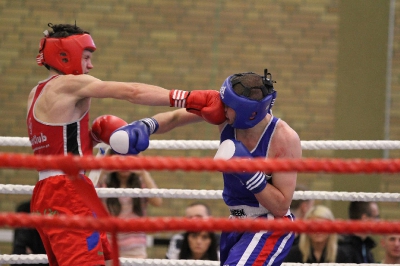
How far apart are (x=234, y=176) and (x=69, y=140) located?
0.83 metres

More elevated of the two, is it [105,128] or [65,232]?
[105,128]

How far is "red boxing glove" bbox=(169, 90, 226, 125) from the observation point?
280cm

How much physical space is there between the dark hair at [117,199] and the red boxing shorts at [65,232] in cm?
129

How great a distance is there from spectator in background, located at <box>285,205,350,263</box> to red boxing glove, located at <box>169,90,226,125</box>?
1610mm

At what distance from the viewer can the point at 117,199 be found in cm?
446

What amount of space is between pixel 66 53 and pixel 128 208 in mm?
1556

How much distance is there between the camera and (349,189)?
20.1 ft

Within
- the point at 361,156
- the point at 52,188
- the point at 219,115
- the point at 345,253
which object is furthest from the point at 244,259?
the point at 361,156

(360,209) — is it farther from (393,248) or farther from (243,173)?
(243,173)

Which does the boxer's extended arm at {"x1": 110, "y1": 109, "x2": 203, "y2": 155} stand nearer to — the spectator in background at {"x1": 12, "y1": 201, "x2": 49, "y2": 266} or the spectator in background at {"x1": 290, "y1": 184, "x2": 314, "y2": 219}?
the spectator in background at {"x1": 12, "y1": 201, "x2": 49, "y2": 266}

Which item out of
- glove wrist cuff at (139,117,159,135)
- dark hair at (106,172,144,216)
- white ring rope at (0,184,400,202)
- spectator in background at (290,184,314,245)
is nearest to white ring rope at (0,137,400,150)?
white ring rope at (0,184,400,202)

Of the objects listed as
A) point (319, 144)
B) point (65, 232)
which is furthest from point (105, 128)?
point (319, 144)

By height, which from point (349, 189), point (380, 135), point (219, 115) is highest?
point (219, 115)

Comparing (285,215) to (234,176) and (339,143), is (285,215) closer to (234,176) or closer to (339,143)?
(234,176)
